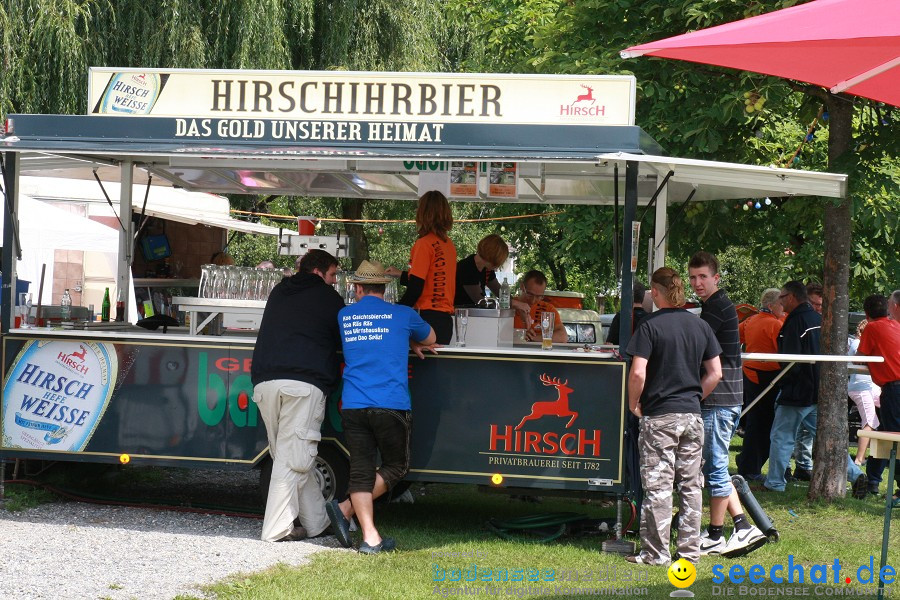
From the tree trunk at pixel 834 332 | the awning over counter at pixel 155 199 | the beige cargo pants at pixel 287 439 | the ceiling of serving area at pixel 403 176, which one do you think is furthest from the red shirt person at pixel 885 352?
the awning over counter at pixel 155 199

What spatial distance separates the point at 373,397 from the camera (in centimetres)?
687

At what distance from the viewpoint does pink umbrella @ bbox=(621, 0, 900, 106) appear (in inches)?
160

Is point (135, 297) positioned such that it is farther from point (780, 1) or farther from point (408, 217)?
point (408, 217)

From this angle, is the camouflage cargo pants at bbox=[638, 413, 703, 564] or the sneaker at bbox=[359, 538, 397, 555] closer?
the camouflage cargo pants at bbox=[638, 413, 703, 564]

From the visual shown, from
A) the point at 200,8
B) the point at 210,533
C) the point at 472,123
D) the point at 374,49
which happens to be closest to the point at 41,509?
the point at 210,533

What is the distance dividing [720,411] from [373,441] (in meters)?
2.27

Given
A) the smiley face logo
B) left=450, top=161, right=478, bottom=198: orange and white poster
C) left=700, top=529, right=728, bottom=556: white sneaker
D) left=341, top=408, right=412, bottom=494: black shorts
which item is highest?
left=450, top=161, right=478, bottom=198: orange and white poster

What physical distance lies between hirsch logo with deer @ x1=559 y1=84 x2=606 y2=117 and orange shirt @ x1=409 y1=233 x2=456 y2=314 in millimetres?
1230

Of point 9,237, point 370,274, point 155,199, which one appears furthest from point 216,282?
point 155,199

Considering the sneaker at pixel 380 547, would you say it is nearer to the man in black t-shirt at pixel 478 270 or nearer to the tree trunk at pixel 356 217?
the man in black t-shirt at pixel 478 270

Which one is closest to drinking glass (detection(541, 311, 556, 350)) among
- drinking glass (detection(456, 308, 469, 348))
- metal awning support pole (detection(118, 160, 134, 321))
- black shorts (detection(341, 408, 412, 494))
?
drinking glass (detection(456, 308, 469, 348))

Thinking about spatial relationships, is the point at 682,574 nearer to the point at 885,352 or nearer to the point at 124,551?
the point at 124,551

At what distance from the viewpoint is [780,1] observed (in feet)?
27.1

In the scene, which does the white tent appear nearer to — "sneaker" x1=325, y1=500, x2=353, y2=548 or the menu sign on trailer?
the menu sign on trailer
